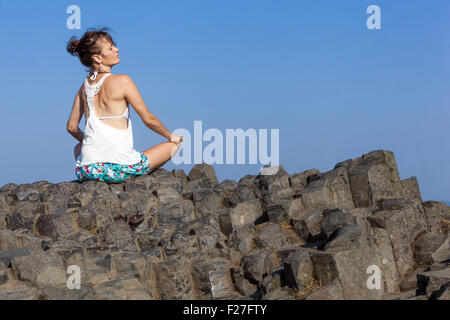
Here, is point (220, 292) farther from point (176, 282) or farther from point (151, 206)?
point (151, 206)

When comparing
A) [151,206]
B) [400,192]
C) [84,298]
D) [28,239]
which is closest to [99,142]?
[151,206]

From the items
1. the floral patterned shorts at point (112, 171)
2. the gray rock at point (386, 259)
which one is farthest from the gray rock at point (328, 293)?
the floral patterned shorts at point (112, 171)

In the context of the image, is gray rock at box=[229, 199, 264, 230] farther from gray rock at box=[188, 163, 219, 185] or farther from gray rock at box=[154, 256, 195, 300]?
gray rock at box=[188, 163, 219, 185]

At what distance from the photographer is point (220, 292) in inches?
301

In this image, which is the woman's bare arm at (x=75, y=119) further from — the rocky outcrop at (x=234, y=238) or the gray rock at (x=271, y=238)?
the gray rock at (x=271, y=238)

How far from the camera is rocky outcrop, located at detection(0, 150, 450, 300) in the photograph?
22.5 ft

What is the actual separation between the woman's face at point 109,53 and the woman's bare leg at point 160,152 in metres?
1.68

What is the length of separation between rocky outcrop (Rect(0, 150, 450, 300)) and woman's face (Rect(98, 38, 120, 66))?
2.10 m

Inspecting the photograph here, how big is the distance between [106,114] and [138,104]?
585 mm

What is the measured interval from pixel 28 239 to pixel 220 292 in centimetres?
291

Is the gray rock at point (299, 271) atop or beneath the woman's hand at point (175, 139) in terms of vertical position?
beneath

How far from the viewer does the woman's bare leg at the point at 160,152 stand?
1005 cm

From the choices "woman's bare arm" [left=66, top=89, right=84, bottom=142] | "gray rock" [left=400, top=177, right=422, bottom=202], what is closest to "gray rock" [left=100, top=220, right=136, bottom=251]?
"woman's bare arm" [left=66, top=89, right=84, bottom=142]

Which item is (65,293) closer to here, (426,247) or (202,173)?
(426,247)
